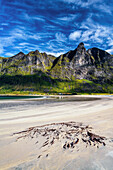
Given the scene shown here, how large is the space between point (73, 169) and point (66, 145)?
1754 millimetres

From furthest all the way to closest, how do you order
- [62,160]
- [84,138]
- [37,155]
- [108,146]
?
[84,138] → [108,146] → [37,155] → [62,160]

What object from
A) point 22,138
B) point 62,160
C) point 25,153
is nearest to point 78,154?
point 62,160

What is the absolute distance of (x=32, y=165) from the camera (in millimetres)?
4102

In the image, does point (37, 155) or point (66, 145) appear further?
point (66, 145)

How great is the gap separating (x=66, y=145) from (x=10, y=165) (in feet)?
9.45

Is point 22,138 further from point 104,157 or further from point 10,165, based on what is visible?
point 104,157

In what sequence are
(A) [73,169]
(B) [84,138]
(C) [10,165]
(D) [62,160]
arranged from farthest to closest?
(B) [84,138] < (D) [62,160] < (C) [10,165] < (A) [73,169]

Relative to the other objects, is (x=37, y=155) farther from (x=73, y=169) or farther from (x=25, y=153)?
(x=73, y=169)

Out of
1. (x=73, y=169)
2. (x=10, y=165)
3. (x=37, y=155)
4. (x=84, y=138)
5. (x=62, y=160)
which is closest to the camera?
(x=73, y=169)

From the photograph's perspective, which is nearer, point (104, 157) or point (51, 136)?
point (104, 157)

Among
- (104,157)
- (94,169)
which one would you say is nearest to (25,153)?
(94,169)

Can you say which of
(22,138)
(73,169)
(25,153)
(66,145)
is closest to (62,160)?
(73,169)

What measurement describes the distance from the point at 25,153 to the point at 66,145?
2.21 meters

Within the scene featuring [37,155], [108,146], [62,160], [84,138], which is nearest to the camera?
[62,160]
